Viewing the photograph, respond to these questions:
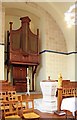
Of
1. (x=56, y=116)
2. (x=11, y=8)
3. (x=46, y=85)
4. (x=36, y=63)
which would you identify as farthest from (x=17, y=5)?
(x=56, y=116)

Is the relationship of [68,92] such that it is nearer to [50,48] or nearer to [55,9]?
[50,48]

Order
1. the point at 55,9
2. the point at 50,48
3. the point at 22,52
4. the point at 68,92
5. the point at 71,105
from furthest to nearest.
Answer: the point at 50,48, the point at 55,9, the point at 22,52, the point at 68,92, the point at 71,105

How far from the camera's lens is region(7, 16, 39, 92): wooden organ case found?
909 centimetres

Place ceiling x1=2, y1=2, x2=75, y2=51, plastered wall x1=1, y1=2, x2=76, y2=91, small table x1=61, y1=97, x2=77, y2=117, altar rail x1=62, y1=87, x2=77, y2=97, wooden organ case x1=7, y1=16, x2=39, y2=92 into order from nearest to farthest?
small table x1=61, y1=97, x2=77, y2=117 < altar rail x1=62, y1=87, x2=77, y2=97 < wooden organ case x1=7, y1=16, x2=39, y2=92 < ceiling x1=2, y1=2, x2=75, y2=51 < plastered wall x1=1, y1=2, x2=76, y2=91

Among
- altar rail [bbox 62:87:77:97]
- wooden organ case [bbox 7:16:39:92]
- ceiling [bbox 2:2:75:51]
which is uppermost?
ceiling [bbox 2:2:75:51]

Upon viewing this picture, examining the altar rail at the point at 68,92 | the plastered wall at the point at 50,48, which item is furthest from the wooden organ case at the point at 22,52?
the altar rail at the point at 68,92

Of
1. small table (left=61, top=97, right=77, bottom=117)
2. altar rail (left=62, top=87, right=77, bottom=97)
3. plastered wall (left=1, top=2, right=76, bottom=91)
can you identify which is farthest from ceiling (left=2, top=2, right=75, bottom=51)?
small table (left=61, top=97, right=77, bottom=117)

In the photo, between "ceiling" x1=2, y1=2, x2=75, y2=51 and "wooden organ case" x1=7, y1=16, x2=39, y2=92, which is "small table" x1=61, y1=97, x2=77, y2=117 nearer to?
"wooden organ case" x1=7, y1=16, x2=39, y2=92

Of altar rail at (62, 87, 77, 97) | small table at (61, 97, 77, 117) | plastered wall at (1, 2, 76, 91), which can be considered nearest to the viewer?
small table at (61, 97, 77, 117)

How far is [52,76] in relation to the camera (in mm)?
10180

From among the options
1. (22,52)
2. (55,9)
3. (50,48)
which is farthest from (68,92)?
(55,9)

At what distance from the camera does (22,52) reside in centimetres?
930

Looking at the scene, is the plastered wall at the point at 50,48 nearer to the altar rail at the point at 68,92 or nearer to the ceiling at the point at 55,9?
the ceiling at the point at 55,9

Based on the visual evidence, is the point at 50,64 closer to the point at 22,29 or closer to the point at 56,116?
the point at 22,29
